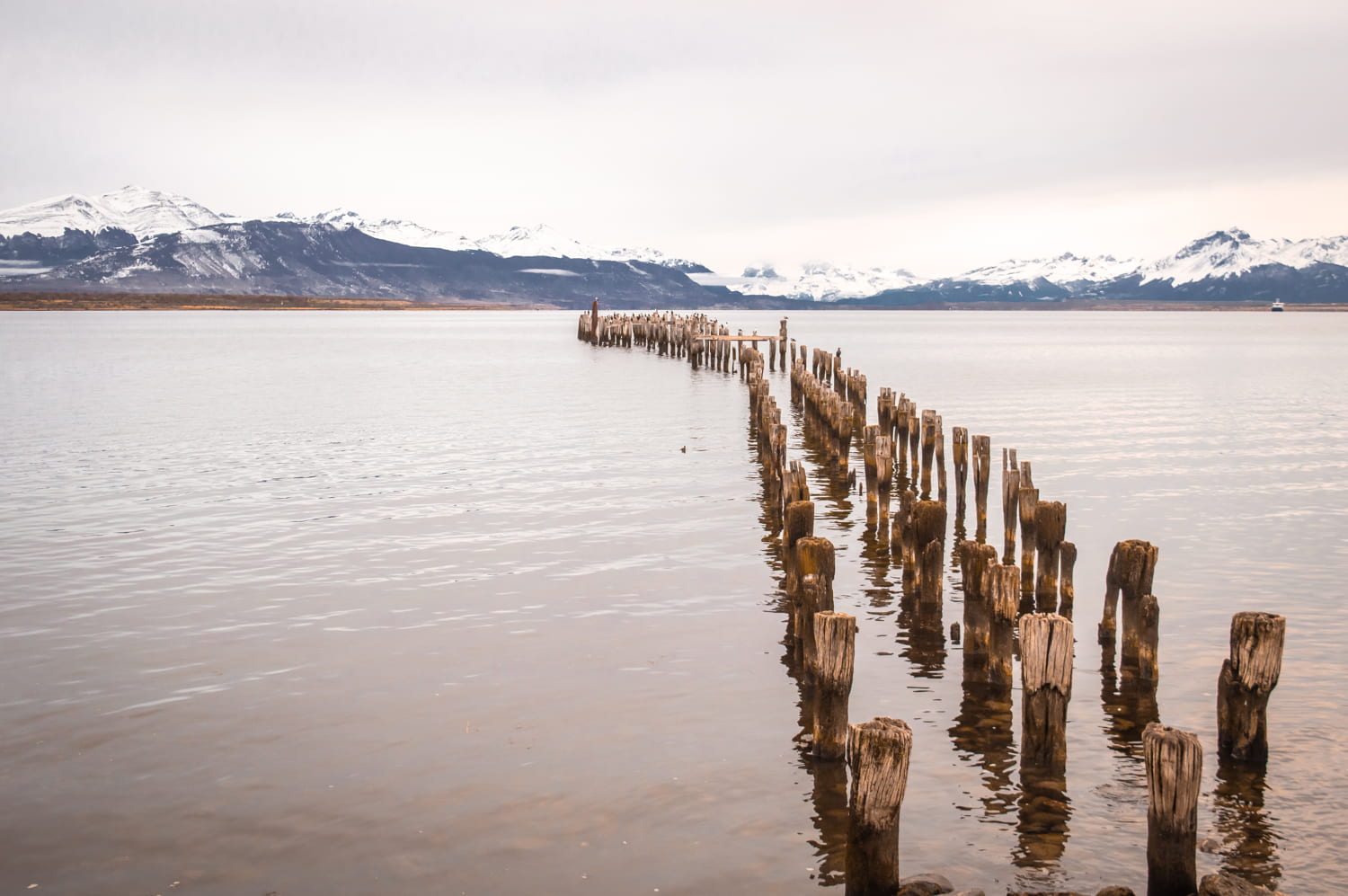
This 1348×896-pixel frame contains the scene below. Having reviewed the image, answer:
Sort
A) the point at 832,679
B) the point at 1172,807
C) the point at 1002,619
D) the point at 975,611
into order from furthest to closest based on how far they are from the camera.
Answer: the point at 975,611 → the point at 1002,619 → the point at 832,679 → the point at 1172,807

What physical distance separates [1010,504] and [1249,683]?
663 centimetres

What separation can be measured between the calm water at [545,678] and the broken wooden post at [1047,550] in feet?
1.45

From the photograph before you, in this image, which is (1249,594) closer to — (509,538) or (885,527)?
(885,527)

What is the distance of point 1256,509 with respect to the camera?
18469 mm

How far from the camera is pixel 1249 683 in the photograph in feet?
25.7

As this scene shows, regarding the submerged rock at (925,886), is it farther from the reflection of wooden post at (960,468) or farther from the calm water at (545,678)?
the reflection of wooden post at (960,468)

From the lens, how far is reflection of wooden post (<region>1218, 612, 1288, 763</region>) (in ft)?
24.9

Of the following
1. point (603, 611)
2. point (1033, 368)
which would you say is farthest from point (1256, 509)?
point (1033, 368)

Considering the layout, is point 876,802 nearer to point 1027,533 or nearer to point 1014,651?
point 1014,651

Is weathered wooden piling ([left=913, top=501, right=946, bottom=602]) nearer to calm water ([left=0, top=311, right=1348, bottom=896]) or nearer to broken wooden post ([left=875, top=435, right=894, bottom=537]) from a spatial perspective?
calm water ([left=0, top=311, right=1348, bottom=896])

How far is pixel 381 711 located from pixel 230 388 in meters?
37.7

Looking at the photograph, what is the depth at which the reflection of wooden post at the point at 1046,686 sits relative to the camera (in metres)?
7.40

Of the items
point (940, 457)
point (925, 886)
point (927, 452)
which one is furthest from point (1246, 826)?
point (927, 452)

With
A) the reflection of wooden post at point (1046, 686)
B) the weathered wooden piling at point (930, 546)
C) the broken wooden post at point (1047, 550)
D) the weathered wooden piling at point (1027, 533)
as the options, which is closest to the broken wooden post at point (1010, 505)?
the weathered wooden piling at point (1027, 533)
